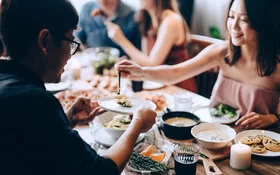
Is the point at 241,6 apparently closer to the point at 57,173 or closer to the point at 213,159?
the point at 213,159

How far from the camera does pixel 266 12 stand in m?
1.86

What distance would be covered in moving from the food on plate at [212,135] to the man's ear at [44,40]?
0.82m

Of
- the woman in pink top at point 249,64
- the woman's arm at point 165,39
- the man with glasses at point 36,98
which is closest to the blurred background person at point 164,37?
the woman's arm at point 165,39

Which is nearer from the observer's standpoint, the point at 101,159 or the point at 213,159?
the point at 101,159

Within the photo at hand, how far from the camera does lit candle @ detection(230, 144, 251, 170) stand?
1446 mm

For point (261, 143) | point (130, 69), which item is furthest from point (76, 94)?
point (261, 143)

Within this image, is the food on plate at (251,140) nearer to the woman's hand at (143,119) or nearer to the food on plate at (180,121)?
the food on plate at (180,121)

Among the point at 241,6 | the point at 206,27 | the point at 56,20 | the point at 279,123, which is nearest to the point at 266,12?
the point at 241,6

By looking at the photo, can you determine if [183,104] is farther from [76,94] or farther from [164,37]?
[164,37]

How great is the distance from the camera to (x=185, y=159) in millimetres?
1381

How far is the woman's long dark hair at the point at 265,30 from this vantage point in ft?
6.07

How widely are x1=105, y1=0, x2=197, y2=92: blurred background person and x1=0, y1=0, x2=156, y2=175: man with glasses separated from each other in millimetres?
1842

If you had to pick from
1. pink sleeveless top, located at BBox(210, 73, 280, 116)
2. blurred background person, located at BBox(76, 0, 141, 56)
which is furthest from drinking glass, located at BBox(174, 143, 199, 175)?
blurred background person, located at BBox(76, 0, 141, 56)

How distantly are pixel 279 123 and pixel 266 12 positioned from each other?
0.55 m
